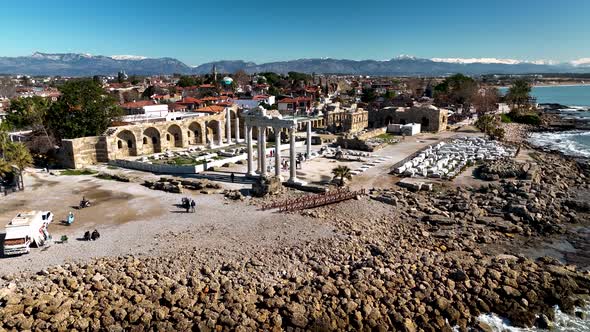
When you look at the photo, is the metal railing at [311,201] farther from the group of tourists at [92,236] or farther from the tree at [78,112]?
the tree at [78,112]

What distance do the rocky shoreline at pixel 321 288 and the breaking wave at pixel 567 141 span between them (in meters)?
40.9

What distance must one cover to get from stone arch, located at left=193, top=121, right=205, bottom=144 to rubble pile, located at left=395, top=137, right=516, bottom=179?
2712 centimetres

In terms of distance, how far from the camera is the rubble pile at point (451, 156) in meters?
40.0

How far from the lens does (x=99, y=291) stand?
18891 mm

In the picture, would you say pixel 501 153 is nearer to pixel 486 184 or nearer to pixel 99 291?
pixel 486 184

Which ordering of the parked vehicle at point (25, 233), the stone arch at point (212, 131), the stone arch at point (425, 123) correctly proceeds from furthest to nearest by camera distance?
1. the stone arch at point (425, 123)
2. the stone arch at point (212, 131)
3. the parked vehicle at point (25, 233)

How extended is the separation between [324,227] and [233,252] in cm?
616

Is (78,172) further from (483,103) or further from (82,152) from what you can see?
(483,103)

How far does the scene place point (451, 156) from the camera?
47781 millimetres

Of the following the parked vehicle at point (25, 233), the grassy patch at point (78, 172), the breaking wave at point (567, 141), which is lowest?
the breaking wave at point (567, 141)

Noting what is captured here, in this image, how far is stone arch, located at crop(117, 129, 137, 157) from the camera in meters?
46.8

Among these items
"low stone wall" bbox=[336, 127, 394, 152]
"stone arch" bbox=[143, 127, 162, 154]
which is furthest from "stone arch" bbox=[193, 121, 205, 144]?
"low stone wall" bbox=[336, 127, 394, 152]

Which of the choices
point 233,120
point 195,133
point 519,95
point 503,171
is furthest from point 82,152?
point 519,95

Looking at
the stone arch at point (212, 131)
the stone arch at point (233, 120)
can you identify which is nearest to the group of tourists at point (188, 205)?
the stone arch at point (212, 131)
